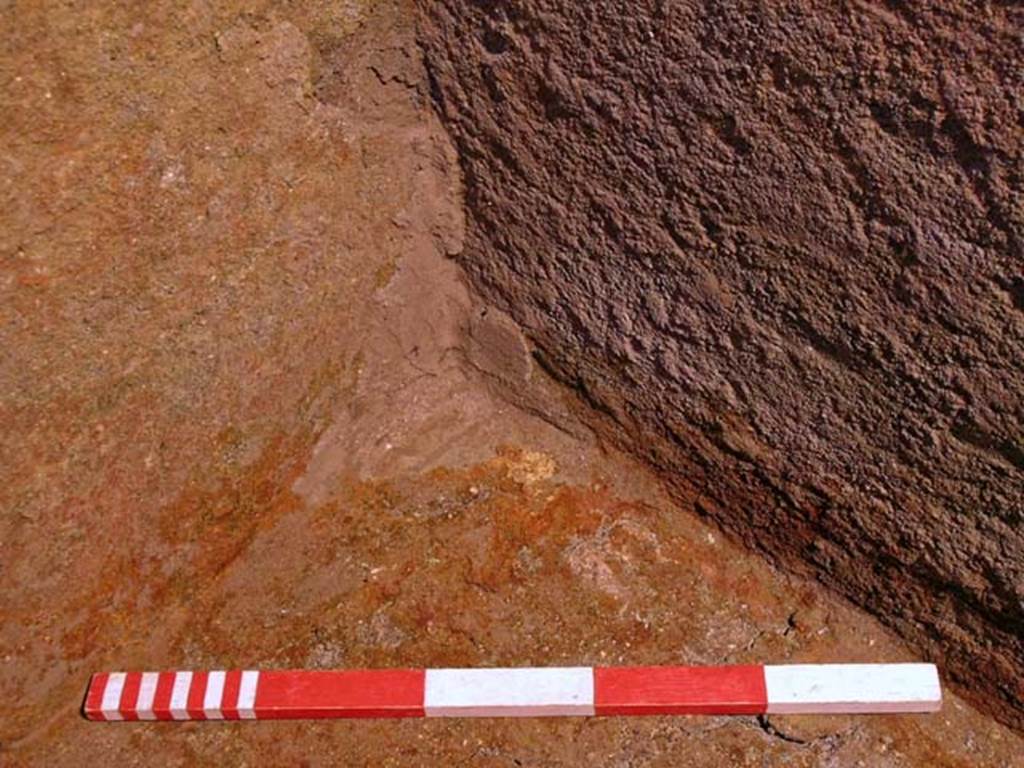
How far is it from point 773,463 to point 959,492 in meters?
0.31

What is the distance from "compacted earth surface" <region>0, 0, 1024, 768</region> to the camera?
1.66m

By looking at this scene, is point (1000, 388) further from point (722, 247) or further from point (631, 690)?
point (631, 690)

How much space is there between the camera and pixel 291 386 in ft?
6.53

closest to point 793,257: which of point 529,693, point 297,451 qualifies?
point 529,693

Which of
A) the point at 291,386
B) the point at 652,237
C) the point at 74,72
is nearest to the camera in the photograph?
the point at 74,72

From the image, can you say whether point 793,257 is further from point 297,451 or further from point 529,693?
point 297,451

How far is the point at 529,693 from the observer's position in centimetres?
176

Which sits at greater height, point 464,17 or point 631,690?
point 464,17

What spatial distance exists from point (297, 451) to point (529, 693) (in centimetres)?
61

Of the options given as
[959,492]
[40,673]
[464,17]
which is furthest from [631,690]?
[464,17]

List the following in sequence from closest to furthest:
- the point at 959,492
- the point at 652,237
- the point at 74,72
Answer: the point at 74,72, the point at 959,492, the point at 652,237

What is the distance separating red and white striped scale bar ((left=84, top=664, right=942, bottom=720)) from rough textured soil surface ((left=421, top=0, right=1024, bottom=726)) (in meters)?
0.15

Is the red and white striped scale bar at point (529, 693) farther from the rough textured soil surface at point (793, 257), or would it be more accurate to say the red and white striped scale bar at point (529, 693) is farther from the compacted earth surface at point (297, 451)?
the rough textured soil surface at point (793, 257)

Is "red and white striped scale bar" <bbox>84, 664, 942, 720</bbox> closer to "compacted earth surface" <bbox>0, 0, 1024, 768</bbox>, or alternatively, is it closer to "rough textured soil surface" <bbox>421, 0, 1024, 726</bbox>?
"compacted earth surface" <bbox>0, 0, 1024, 768</bbox>
